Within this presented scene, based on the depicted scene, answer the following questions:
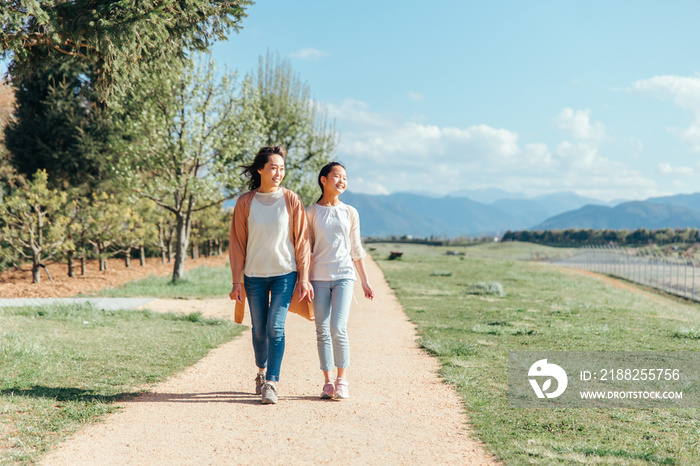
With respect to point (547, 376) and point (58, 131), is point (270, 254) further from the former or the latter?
point (58, 131)

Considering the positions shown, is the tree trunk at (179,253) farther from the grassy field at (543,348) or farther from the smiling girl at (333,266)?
the smiling girl at (333,266)

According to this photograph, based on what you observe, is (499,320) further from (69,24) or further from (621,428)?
(69,24)

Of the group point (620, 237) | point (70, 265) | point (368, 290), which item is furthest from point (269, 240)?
point (620, 237)

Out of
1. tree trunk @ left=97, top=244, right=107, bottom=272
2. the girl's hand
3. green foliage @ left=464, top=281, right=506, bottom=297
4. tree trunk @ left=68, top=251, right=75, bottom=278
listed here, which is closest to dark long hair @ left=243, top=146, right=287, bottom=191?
the girl's hand

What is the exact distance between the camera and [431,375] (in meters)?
6.66

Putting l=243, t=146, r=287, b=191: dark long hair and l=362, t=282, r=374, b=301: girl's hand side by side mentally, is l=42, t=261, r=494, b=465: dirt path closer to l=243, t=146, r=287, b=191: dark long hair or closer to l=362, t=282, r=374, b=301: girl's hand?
l=362, t=282, r=374, b=301: girl's hand

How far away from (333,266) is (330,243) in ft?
0.73

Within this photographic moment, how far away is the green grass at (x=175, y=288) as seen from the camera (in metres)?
15.2

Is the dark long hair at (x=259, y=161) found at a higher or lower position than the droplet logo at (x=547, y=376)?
higher

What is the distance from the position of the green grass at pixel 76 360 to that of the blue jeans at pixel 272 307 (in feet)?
5.05

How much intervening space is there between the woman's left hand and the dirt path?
1.04 m

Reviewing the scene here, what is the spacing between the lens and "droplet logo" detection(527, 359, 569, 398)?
5816 millimetres

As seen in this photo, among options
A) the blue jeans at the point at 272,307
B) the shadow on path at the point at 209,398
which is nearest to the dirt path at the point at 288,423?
the shadow on path at the point at 209,398

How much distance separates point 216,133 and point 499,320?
11087mm
